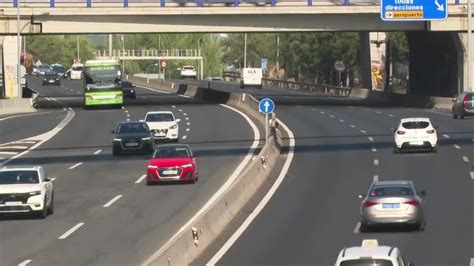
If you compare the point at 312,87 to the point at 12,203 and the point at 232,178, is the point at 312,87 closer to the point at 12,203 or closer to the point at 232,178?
the point at 232,178

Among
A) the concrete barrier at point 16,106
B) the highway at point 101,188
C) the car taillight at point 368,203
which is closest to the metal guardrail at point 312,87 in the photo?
the concrete barrier at point 16,106

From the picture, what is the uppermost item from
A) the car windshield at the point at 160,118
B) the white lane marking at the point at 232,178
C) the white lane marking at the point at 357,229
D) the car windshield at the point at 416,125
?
the car windshield at the point at 416,125

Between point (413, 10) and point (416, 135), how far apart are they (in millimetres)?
16857

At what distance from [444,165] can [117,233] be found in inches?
754

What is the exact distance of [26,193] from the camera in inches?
1289

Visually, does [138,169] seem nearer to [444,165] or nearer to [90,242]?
[444,165]

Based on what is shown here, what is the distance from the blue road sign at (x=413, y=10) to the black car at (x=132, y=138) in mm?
18805

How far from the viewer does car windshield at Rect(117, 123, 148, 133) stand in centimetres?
5200

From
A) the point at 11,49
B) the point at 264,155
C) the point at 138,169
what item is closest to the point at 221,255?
the point at 264,155

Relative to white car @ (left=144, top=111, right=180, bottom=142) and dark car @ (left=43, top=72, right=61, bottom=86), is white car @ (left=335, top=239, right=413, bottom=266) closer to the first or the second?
white car @ (left=144, top=111, right=180, bottom=142)

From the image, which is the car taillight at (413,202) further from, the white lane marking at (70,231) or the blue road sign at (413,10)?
the blue road sign at (413,10)

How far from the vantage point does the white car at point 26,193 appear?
108 feet

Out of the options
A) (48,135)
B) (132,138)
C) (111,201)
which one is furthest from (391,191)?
(48,135)

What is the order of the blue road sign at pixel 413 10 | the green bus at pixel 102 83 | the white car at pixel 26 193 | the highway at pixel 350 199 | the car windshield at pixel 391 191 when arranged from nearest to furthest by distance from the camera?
1. the highway at pixel 350 199
2. the car windshield at pixel 391 191
3. the white car at pixel 26 193
4. the blue road sign at pixel 413 10
5. the green bus at pixel 102 83
